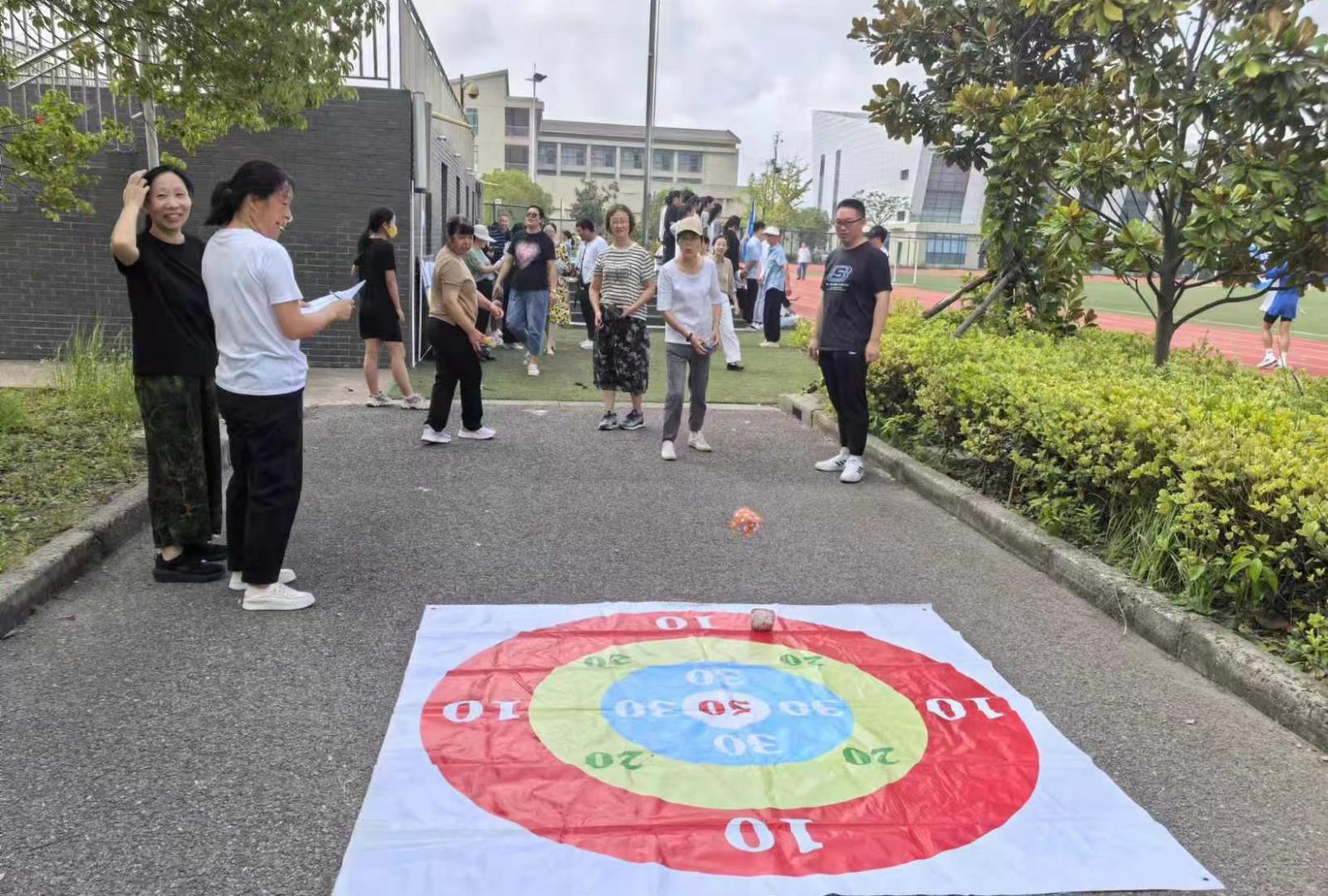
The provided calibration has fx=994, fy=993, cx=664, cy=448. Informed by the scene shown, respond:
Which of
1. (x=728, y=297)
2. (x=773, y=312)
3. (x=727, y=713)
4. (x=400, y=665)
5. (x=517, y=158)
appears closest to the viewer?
(x=727, y=713)

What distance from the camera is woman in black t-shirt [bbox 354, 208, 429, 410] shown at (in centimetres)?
910

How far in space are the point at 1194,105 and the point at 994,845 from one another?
19.8 ft

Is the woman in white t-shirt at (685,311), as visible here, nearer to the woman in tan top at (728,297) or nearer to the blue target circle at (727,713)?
the blue target circle at (727,713)

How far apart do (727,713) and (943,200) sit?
8688 centimetres

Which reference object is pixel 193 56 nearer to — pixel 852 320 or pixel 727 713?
pixel 852 320

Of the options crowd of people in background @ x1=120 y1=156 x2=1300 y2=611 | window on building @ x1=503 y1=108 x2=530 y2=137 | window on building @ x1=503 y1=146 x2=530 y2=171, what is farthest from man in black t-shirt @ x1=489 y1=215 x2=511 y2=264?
window on building @ x1=503 y1=108 x2=530 y2=137

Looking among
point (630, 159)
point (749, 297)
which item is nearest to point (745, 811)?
point (749, 297)

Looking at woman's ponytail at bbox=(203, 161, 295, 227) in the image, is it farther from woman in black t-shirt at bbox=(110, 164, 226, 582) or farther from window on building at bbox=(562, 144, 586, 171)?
window on building at bbox=(562, 144, 586, 171)

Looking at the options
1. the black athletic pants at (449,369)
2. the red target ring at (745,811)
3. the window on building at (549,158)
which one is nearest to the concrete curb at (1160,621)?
the red target ring at (745,811)

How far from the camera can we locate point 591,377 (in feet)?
39.7

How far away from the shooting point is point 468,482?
6895 millimetres

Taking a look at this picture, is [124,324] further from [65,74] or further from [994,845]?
[994,845]

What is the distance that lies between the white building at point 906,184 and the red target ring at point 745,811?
51727 mm

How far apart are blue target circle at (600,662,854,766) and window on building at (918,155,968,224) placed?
84654 millimetres
